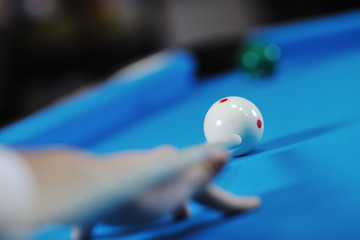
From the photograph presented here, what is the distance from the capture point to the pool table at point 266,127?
30.1 inches

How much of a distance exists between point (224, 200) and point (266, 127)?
495 mm

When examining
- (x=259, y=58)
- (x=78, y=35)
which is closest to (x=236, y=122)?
(x=259, y=58)

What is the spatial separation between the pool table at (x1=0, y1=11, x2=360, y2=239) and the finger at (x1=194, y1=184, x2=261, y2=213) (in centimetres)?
1

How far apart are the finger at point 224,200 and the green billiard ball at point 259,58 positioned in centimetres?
151

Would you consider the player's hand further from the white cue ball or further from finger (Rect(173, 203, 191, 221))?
the white cue ball

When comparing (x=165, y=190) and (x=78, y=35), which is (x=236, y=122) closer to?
(x=165, y=190)

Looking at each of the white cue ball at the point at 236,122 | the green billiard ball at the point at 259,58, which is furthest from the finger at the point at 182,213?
the green billiard ball at the point at 259,58

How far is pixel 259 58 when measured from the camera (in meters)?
2.34

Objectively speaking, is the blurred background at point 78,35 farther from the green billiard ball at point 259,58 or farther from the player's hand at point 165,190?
the player's hand at point 165,190

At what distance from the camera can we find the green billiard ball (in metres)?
2.29

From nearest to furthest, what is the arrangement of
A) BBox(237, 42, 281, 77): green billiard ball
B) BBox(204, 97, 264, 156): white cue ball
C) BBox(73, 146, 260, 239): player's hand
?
1. BBox(73, 146, 260, 239): player's hand
2. BBox(204, 97, 264, 156): white cue ball
3. BBox(237, 42, 281, 77): green billiard ball

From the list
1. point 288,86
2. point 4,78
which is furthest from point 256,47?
point 4,78

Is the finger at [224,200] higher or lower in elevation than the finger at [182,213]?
lower

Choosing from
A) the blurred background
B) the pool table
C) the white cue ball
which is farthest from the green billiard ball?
the blurred background
